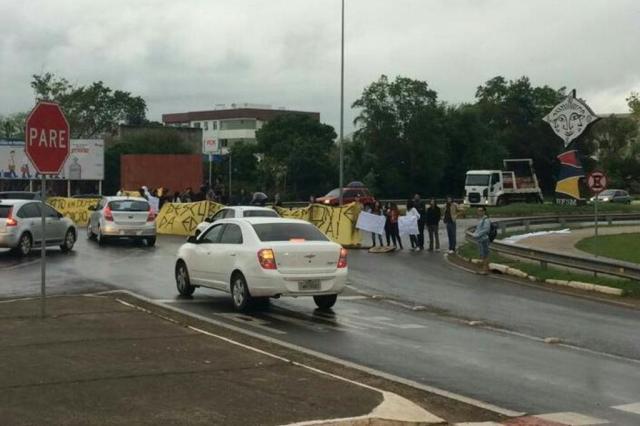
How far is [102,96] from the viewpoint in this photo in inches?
3898

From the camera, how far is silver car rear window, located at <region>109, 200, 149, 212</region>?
26469mm

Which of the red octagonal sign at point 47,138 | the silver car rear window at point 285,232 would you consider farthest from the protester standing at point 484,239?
the red octagonal sign at point 47,138

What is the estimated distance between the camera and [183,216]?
1303 inches

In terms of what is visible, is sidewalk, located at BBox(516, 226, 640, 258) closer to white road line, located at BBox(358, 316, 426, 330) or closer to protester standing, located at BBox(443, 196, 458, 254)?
protester standing, located at BBox(443, 196, 458, 254)

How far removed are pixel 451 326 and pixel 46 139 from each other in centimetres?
662

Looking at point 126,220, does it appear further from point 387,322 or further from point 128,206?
point 387,322

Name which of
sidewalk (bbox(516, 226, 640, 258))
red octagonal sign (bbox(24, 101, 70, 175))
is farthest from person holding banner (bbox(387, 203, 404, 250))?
red octagonal sign (bbox(24, 101, 70, 175))

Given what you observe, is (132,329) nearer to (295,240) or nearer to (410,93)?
(295,240)

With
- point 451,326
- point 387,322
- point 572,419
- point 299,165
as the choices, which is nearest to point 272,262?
point 387,322

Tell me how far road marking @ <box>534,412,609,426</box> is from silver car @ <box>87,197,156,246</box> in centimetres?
2075

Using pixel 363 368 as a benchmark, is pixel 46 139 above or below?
above

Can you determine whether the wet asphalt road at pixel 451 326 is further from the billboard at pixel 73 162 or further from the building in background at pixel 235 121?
the building in background at pixel 235 121

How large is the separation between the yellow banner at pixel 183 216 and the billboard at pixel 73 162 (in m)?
33.4

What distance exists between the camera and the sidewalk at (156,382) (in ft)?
22.0
